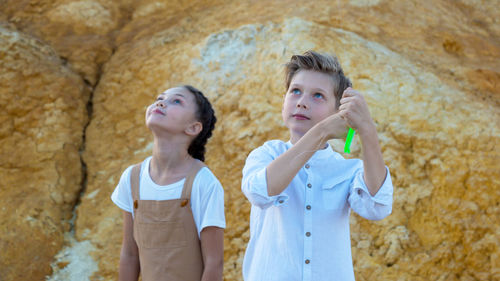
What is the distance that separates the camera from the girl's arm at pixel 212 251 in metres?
2.07

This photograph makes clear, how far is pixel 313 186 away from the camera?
1.79 meters

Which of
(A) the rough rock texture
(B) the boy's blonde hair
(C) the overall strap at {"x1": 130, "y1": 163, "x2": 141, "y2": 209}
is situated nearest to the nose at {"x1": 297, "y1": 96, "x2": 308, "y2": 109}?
(B) the boy's blonde hair

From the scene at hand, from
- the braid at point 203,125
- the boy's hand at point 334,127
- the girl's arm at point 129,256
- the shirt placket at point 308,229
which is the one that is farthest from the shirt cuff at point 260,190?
the girl's arm at point 129,256

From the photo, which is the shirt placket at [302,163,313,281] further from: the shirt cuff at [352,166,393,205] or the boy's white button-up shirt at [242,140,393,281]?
the shirt cuff at [352,166,393,205]

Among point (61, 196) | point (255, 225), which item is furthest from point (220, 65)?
point (255, 225)

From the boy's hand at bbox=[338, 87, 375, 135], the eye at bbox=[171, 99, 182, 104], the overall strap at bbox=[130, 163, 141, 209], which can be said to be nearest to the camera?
the boy's hand at bbox=[338, 87, 375, 135]

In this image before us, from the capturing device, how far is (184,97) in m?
2.38

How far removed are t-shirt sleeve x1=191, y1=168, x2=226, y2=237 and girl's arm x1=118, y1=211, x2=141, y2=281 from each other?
0.35m

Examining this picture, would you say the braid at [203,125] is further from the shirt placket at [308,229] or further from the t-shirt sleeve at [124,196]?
the shirt placket at [308,229]

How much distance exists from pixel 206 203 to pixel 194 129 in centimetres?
40

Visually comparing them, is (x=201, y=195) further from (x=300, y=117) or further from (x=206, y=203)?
(x=300, y=117)

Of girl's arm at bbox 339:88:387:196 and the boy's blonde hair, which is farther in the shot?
the boy's blonde hair

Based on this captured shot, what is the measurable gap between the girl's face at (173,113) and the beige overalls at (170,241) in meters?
0.27

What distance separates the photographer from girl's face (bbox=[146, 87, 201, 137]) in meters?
2.23
